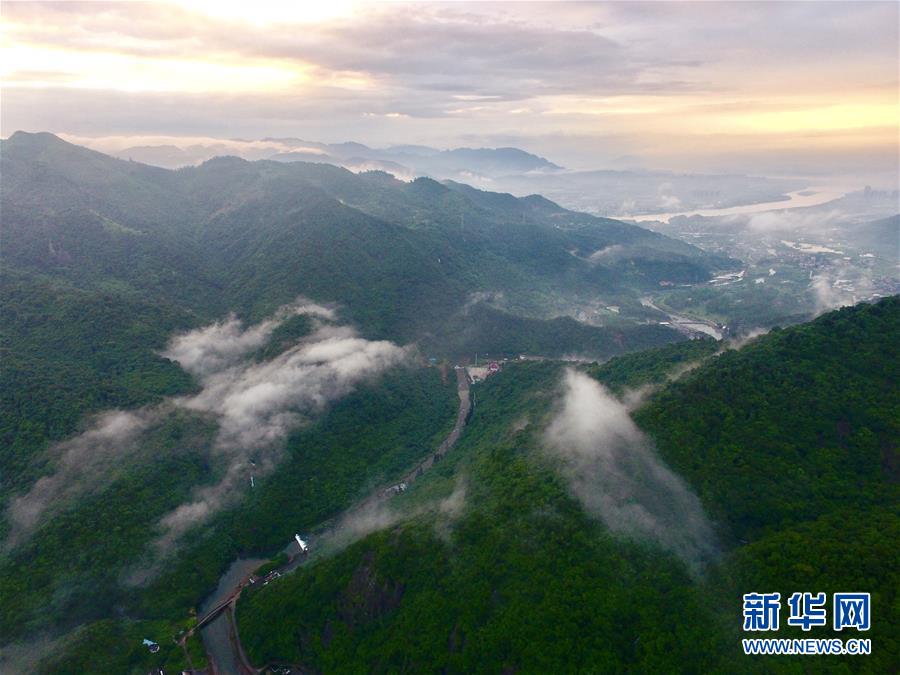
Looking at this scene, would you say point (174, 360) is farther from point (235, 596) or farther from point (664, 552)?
point (664, 552)

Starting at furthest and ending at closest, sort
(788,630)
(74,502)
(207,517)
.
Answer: (207,517) < (74,502) < (788,630)

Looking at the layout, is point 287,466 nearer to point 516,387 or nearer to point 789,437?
point 516,387

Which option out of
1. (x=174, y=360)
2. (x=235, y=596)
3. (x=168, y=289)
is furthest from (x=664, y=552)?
(x=168, y=289)

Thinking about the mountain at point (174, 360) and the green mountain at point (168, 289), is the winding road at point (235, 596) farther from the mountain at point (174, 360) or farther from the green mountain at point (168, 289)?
the green mountain at point (168, 289)

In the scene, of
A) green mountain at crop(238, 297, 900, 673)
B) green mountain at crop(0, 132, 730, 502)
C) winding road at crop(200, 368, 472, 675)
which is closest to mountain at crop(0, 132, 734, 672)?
green mountain at crop(0, 132, 730, 502)

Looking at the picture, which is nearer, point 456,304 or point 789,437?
point 789,437

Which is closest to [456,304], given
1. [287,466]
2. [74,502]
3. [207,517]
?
[287,466]

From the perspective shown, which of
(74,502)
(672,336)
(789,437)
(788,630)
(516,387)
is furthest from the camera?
(672,336)

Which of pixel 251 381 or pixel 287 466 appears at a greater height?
pixel 251 381
